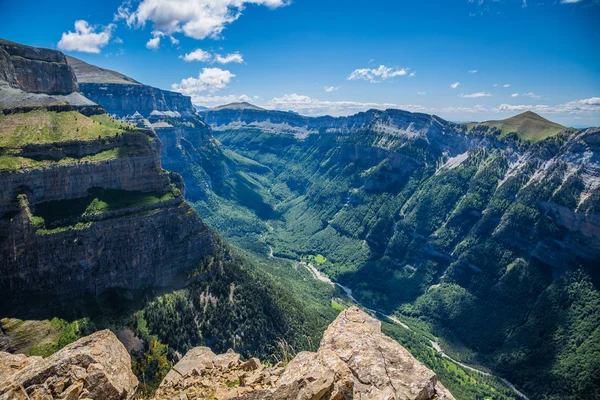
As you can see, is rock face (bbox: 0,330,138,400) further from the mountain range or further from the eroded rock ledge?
the mountain range

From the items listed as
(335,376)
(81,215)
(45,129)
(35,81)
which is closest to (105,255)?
(81,215)

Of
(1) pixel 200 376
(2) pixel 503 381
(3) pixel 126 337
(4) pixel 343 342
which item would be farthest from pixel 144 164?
(2) pixel 503 381

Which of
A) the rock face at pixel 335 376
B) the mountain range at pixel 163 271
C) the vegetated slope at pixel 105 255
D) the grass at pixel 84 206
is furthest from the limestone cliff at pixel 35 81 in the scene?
the rock face at pixel 335 376

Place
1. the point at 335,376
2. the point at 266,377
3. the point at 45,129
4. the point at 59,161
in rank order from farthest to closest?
the point at 45,129 → the point at 59,161 → the point at 266,377 → the point at 335,376

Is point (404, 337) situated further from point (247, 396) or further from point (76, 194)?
point (247, 396)

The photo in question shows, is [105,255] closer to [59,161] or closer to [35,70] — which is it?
[59,161]

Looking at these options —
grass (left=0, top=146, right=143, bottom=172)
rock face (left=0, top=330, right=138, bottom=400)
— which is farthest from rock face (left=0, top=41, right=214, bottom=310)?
rock face (left=0, top=330, right=138, bottom=400)
